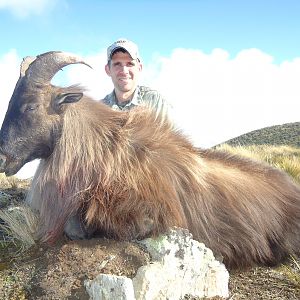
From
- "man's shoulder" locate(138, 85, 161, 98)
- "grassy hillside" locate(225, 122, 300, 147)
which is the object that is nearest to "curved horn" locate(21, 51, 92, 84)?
"man's shoulder" locate(138, 85, 161, 98)

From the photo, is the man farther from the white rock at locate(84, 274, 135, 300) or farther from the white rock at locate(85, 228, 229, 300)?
the white rock at locate(84, 274, 135, 300)

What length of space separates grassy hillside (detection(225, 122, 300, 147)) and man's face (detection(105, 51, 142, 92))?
2206 centimetres

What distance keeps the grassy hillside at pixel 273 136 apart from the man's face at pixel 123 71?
22064 millimetres

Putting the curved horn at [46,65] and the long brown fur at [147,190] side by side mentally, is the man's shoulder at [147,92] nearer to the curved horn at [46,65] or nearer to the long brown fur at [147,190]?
the long brown fur at [147,190]

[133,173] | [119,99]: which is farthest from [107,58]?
[133,173]

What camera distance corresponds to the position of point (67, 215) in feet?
16.0

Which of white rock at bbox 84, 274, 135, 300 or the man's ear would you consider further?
the man's ear

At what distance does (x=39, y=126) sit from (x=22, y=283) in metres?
1.53

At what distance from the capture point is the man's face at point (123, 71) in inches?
274

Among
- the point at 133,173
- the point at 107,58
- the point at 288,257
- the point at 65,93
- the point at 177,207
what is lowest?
the point at 288,257

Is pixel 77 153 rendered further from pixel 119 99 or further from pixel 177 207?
pixel 119 99

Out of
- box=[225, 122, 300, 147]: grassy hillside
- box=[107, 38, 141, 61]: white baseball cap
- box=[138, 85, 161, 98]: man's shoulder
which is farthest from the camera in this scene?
box=[225, 122, 300, 147]: grassy hillside

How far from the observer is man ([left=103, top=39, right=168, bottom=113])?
6.82m

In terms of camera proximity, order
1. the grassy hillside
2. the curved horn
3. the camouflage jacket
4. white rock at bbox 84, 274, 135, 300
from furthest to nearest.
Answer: the grassy hillside, the camouflage jacket, the curved horn, white rock at bbox 84, 274, 135, 300
